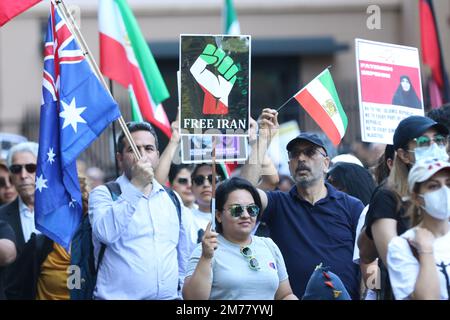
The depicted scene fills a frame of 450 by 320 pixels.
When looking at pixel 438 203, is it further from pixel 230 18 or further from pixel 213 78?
pixel 230 18

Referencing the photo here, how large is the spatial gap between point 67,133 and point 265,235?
1.43m

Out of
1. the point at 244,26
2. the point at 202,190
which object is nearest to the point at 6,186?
the point at 202,190

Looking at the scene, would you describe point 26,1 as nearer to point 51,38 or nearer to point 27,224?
point 51,38

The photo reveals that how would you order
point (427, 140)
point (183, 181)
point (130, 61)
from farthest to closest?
point (130, 61) < point (183, 181) < point (427, 140)

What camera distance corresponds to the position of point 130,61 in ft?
33.8

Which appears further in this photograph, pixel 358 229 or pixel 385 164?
pixel 385 164

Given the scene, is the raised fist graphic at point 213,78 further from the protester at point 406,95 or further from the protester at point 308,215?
the protester at point 406,95

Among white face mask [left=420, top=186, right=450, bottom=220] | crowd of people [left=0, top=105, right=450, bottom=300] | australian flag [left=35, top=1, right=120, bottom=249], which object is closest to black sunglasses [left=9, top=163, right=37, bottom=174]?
crowd of people [left=0, top=105, right=450, bottom=300]

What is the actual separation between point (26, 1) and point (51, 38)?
294 mm

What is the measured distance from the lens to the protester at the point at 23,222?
27.8 feet

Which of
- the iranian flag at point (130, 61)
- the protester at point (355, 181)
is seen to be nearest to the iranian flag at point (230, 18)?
the iranian flag at point (130, 61)

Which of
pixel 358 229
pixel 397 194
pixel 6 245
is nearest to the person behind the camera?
pixel 397 194

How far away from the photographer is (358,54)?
8164 millimetres

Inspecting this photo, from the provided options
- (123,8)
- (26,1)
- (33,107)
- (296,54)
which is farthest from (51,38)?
(296,54)
